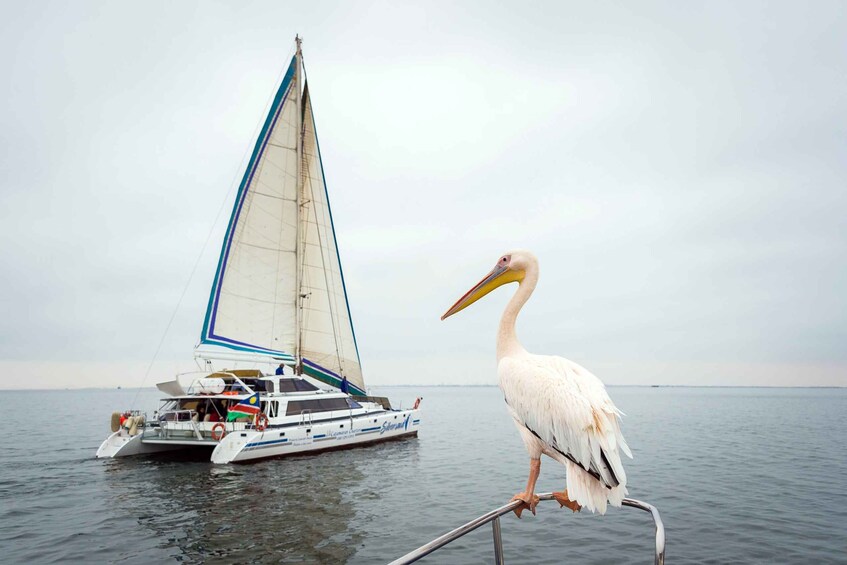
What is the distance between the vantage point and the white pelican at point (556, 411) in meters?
3.23

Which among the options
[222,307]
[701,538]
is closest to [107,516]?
[222,307]

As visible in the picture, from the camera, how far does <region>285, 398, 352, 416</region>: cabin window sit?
1888 centimetres

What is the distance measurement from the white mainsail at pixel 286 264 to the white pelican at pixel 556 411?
756 inches

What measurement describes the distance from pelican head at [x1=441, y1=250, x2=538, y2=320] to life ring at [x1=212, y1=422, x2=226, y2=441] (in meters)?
15.3

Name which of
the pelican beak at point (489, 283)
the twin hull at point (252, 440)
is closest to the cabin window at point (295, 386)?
the twin hull at point (252, 440)

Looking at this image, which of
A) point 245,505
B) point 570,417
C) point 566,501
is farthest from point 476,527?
point 245,505

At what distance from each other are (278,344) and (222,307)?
2.86m

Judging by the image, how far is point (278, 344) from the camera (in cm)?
2223

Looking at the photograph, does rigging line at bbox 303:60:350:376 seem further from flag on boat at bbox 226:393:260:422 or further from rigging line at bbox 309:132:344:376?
flag on boat at bbox 226:393:260:422

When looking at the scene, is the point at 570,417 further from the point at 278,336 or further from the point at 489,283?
the point at 278,336

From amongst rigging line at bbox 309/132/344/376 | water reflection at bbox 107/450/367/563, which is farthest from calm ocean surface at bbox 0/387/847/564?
rigging line at bbox 309/132/344/376

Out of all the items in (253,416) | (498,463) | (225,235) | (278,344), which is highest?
(225,235)

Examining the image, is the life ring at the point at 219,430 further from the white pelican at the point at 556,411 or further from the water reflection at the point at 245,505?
the white pelican at the point at 556,411

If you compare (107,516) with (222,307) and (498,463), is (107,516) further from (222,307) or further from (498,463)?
(498,463)
